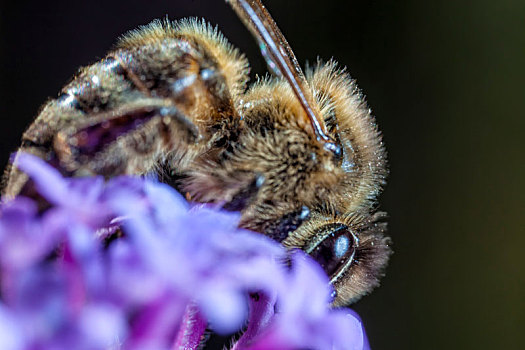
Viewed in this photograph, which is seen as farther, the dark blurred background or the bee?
the dark blurred background

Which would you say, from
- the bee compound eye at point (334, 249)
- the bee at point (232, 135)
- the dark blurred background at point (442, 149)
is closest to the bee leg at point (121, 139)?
the bee at point (232, 135)

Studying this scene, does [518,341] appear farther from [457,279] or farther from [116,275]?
[116,275]

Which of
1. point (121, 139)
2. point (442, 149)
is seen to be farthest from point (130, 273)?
point (442, 149)

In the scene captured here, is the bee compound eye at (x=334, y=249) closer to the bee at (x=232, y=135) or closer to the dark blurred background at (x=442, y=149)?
the bee at (x=232, y=135)

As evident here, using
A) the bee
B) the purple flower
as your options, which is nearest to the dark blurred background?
the bee

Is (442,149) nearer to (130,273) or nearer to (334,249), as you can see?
(334,249)

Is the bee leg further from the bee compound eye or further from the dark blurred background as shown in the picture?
the dark blurred background
